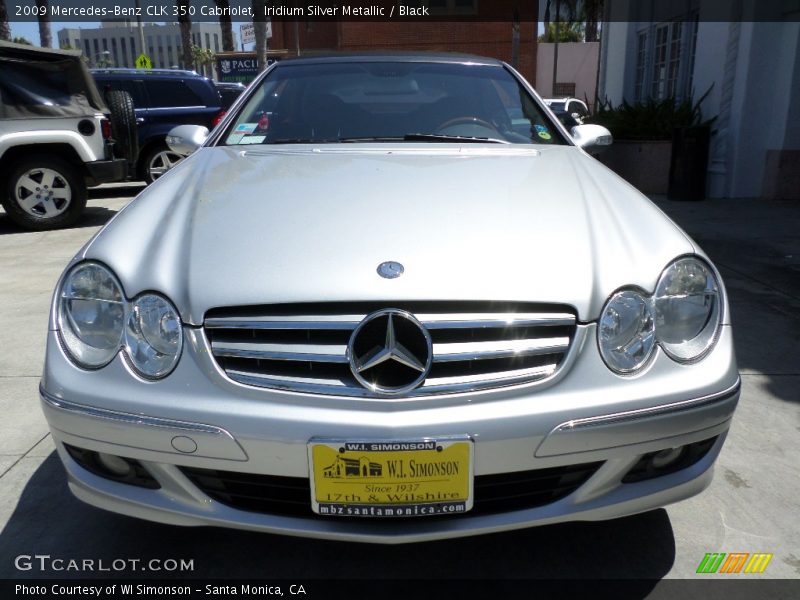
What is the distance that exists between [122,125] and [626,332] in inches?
287

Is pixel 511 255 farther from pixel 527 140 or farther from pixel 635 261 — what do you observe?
pixel 527 140

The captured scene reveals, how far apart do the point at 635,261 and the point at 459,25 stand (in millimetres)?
29368

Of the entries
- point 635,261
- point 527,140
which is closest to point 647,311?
point 635,261

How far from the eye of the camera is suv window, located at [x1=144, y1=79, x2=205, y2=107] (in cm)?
973

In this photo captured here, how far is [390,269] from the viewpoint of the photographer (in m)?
1.77

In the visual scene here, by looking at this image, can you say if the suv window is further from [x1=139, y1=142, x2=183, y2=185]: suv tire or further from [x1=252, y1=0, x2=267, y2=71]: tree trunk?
[x1=252, y1=0, x2=267, y2=71]: tree trunk

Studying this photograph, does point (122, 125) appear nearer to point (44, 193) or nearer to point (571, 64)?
point (44, 193)

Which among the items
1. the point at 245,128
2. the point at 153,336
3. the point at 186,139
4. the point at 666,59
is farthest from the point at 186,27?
the point at 153,336

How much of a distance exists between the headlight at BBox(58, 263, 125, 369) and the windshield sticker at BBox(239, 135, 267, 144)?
121 cm

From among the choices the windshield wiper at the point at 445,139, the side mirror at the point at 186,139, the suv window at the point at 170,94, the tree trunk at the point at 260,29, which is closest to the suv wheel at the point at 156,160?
the suv window at the point at 170,94

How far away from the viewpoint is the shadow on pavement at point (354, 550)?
6.67ft

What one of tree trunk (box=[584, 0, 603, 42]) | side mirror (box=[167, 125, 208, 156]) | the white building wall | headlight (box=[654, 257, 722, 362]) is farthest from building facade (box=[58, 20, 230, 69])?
headlight (box=[654, 257, 722, 362])

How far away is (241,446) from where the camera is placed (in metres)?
1.65

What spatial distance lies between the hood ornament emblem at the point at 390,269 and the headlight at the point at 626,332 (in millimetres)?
496
